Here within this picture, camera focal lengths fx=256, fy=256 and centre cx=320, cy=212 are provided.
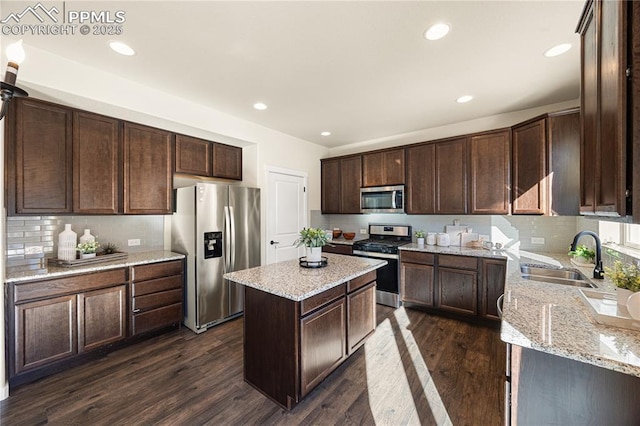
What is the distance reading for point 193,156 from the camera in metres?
3.39

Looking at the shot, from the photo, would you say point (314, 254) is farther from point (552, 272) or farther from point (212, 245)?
point (552, 272)

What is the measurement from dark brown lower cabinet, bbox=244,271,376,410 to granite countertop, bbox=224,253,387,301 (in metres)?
0.11

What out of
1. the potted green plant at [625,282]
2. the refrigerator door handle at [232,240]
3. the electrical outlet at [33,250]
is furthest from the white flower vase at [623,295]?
the electrical outlet at [33,250]

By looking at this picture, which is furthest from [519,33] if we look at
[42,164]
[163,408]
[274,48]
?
[42,164]

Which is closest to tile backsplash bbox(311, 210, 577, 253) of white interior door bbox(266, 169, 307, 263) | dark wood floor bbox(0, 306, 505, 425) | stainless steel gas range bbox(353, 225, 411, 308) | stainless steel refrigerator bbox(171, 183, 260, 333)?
stainless steel gas range bbox(353, 225, 411, 308)

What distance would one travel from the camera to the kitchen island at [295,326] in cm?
179

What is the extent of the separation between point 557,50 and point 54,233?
193 inches

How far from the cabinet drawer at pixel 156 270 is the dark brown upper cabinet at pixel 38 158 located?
0.84 metres

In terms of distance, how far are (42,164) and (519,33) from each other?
402 centimetres

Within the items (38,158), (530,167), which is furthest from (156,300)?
(530,167)

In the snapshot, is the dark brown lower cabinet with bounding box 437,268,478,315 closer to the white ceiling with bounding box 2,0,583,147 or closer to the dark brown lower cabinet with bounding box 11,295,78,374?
the white ceiling with bounding box 2,0,583,147

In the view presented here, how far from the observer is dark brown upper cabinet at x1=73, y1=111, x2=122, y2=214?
2.48m

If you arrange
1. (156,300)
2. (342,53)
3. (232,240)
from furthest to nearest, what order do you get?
(232,240), (156,300), (342,53)

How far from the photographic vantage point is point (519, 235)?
3373 mm
